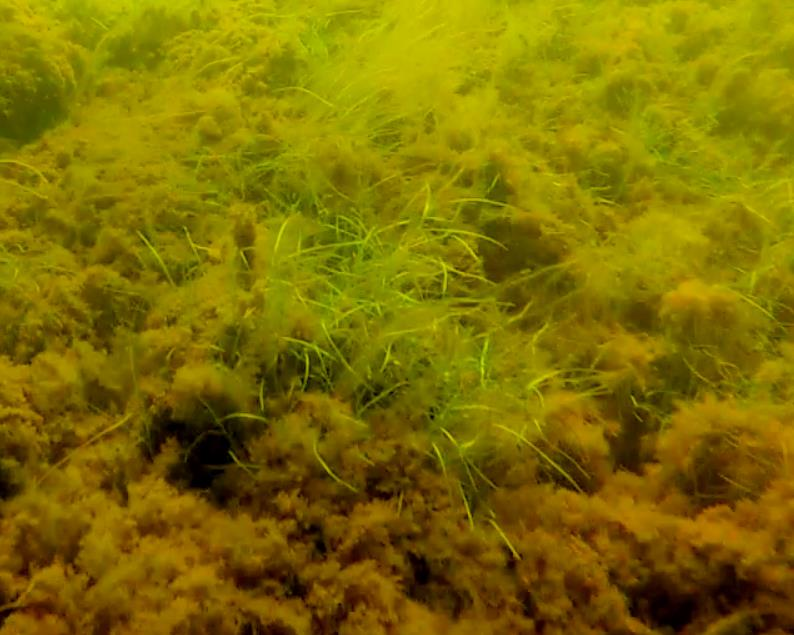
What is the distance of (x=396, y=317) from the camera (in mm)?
2369

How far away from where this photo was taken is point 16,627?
65.7 inches

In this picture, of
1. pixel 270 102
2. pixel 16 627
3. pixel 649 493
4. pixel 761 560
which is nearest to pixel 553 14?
pixel 270 102

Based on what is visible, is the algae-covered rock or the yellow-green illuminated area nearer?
the yellow-green illuminated area

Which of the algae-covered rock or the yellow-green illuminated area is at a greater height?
the algae-covered rock

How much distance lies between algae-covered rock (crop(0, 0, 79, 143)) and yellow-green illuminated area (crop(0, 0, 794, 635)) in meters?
0.01

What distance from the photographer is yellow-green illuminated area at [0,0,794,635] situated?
1.82 meters

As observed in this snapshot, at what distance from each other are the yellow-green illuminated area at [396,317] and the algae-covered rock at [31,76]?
12mm

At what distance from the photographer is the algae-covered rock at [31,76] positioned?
2865mm

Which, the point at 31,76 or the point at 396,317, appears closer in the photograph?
the point at 396,317

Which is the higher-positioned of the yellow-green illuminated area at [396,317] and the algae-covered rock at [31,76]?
the algae-covered rock at [31,76]

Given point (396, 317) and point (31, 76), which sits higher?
point (31, 76)

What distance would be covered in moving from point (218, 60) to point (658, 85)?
68.3 inches

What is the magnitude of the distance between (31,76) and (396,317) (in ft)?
5.42

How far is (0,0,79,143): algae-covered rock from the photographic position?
2.87 meters
